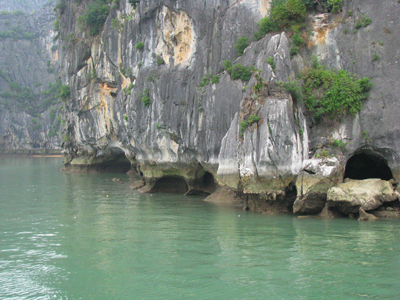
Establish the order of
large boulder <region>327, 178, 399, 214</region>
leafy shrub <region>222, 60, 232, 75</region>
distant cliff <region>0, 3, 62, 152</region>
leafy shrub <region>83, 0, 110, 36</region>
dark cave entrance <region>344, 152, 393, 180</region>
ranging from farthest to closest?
distant cliff <region>0, 3, 62, 152</region> < leafy shrub <region>83, 0, 110, 36</region> < leafy shrub <region>222, 60, 232, 75</region> < dark cave entrance <region>344, 152, 393, 180</region> < large boulder <region>327, 178, 399, 214</region>

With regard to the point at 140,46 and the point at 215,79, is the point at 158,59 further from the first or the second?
the point at 215,79

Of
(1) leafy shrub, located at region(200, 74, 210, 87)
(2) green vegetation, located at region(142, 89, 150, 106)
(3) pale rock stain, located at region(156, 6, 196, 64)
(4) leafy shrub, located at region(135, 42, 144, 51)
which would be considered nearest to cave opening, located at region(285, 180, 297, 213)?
(1) leafy shrub, located at region(200, 74, 210, 87)

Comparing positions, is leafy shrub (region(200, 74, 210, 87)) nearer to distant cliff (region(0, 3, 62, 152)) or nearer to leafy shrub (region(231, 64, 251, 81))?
leafy shrub (region(231, 64, 251, 81))

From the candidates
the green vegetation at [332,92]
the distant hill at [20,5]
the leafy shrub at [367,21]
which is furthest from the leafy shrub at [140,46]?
the distant hill at [20,5]

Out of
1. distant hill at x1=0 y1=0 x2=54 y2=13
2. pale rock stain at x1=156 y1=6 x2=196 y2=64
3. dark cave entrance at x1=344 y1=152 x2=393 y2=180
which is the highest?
distant hill at x1=0 y1=0 x2=54 y2=13

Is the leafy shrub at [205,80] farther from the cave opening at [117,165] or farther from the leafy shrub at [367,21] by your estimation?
the cave opening at [117,165]

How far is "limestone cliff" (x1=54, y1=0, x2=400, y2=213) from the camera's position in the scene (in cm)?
1380

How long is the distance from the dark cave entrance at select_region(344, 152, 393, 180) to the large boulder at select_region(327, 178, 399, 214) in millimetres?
2324

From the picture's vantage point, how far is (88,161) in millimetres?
35688

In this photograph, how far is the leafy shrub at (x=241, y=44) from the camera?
17.4 m

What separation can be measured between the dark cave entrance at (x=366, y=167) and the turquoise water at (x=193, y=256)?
3.78m

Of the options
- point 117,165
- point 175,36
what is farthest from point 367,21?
point 117,165

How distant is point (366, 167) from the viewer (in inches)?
616

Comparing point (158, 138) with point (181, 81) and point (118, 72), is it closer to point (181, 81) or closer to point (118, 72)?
point (181, 81)
